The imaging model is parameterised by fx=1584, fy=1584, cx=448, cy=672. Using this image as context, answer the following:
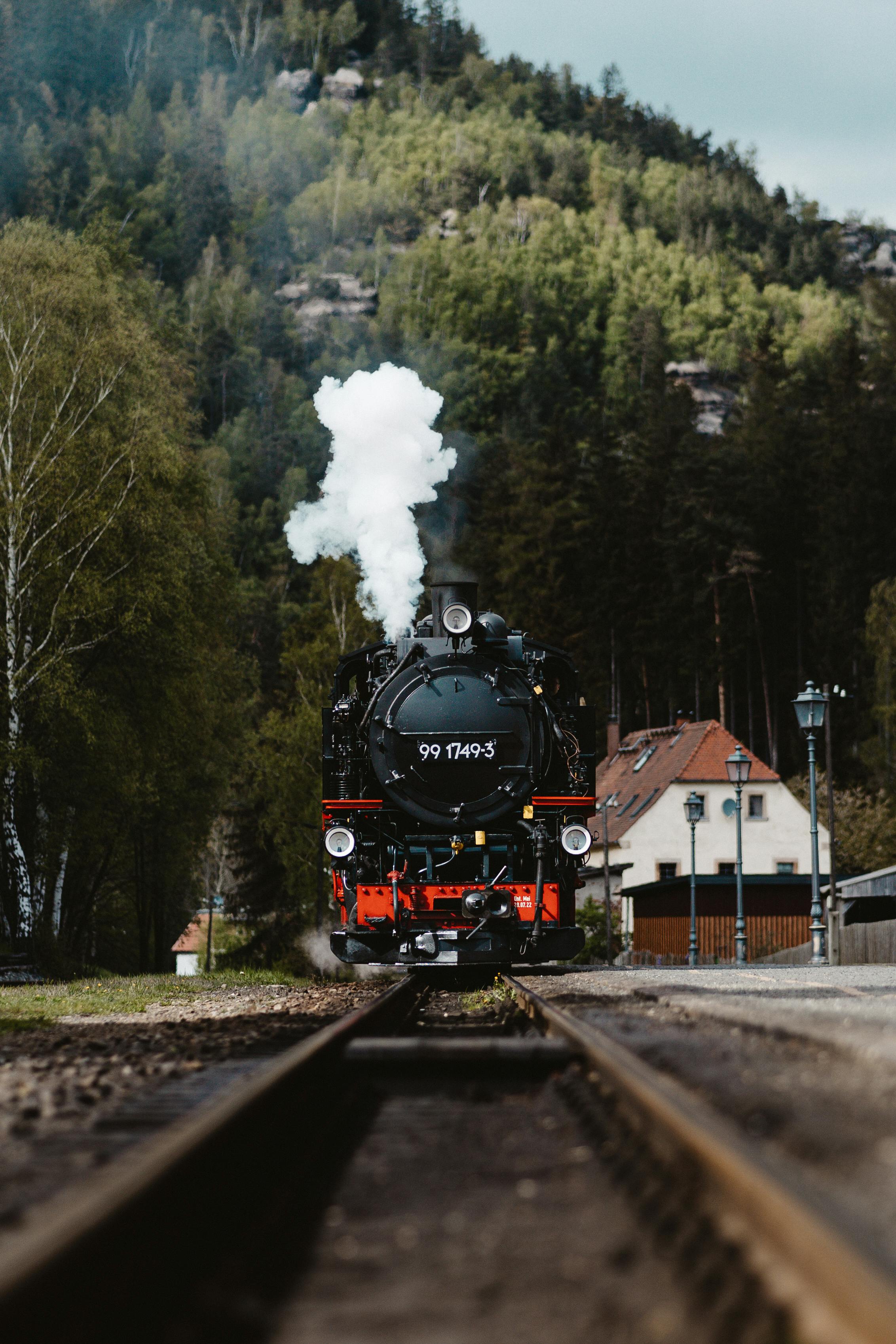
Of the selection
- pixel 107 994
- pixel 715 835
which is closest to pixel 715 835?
pixel 715 835

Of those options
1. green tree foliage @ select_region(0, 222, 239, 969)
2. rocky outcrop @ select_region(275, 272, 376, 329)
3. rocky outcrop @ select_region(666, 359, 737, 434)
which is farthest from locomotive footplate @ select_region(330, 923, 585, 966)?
rocky outcrop @ select_region(275, 272, 376, 329)

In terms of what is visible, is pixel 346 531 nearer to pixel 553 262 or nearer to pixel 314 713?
pixel 314 713

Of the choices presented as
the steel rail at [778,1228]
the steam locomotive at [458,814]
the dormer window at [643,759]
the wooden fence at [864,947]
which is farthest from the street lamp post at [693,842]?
the steel rail at [778,1228]

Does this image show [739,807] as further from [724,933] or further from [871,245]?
[871,245]

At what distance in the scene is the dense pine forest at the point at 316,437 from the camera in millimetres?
26422

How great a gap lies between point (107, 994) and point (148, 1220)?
12.8 m

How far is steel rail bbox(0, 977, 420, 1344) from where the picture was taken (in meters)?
2.72

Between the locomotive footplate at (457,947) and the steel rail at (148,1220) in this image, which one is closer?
Result: the steel rail at (148,1220)

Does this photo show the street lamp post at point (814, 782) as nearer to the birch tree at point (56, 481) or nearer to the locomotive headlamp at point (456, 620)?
the locomotive headlamp at point (456, 620)

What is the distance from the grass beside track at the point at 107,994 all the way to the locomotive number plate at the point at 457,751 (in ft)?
10.6

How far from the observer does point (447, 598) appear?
16547 mm

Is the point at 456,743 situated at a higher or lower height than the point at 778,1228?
higher

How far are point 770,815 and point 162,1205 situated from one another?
178 feet

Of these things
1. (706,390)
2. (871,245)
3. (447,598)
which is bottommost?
(447,598)
